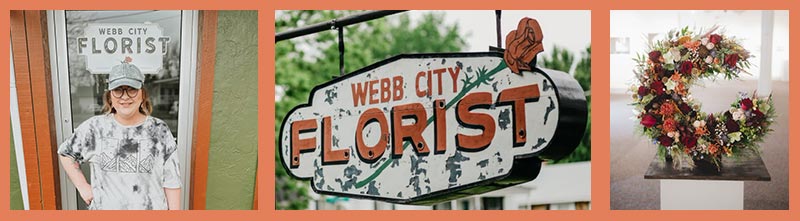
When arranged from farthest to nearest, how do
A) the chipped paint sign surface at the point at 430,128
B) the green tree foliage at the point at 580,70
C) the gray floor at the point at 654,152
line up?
the gray floor at the point at 654,152 < the green tree foliage at the point at 580,70 < the chipped paint sign surface at the point at 430,128

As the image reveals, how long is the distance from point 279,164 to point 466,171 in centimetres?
118

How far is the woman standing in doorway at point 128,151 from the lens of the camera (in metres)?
5.20

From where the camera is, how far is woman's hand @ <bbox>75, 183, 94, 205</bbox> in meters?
5.25

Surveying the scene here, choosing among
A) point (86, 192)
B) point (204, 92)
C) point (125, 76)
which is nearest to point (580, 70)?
point (204, 92)

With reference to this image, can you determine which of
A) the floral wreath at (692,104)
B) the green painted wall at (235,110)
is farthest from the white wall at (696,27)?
the green painted wall at (235,110)

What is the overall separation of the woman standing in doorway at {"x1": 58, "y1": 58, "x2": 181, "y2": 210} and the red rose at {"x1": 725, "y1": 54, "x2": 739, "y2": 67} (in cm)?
255

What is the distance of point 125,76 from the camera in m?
5.16

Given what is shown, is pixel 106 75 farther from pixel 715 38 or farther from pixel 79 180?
pixel 715 38

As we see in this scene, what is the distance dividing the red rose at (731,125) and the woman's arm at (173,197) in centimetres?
253

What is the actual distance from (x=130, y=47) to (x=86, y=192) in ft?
2.34

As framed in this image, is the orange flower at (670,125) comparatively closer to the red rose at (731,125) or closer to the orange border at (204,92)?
the red rose at (731,125)

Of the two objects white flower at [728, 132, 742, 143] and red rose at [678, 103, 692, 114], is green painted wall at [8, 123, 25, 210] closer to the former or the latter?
red rose at [678, 103, 692, 114]

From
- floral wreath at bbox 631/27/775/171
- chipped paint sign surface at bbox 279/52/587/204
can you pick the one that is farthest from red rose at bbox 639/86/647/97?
chipped paint sign surface at bbox 279/52/587/204

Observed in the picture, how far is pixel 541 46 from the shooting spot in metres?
4.67
